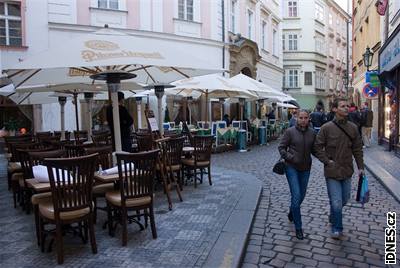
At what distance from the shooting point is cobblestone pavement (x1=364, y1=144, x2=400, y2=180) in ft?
32.6

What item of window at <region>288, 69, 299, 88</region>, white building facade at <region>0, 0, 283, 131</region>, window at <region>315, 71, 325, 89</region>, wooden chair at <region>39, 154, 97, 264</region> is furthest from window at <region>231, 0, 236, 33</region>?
window at <region>315, 71, 325, 89</region>

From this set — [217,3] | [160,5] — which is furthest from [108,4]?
[217,3]

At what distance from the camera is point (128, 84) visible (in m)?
9.81

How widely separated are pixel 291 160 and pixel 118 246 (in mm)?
2314

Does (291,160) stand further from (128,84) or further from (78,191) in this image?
(128,84)

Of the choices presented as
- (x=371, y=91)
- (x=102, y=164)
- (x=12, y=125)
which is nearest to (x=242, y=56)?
(x=371, y=91)

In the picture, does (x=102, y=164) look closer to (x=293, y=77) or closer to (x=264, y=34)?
(x=264, y=34)

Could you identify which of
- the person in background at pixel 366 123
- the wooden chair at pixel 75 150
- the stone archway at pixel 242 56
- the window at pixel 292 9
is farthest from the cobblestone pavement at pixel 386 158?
the window at pixel 292 9

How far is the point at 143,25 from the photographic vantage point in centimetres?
1812

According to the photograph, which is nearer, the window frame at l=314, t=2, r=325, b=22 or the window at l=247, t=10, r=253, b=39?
the window at l=247, t=10, r=253, b=39

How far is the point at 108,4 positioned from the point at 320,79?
33.3 m

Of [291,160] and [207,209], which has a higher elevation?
[291,160]

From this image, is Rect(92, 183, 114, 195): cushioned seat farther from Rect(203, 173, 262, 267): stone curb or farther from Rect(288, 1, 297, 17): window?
Rect(288, 1, 297, 17): window

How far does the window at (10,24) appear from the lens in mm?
15102
